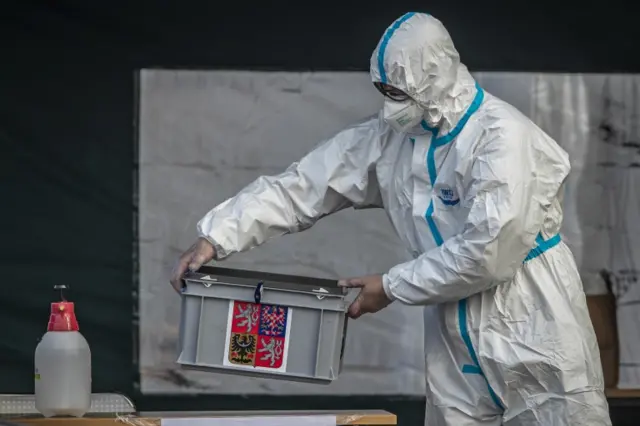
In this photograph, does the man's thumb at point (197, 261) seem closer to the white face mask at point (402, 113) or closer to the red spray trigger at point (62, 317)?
the red spray trigger at point (62, 317)

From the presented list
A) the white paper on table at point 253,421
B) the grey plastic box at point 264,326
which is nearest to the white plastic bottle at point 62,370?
the grey plastic box at point 264,326

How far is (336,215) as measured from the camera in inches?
174

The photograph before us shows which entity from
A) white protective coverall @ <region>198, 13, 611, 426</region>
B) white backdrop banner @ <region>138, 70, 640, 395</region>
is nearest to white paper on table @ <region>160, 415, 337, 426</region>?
white protective coverall @ <region>198, 13, 611, 426</region>

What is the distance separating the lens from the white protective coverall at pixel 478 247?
3223 mm

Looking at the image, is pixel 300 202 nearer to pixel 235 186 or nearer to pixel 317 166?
pixel 317 166

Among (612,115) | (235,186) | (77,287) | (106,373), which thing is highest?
(612,115)

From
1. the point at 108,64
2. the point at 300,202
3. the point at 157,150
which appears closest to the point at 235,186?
the point at 157,150

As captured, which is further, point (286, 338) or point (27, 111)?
point (27, 111)

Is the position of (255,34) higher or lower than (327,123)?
higher

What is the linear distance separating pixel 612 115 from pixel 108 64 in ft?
5.54

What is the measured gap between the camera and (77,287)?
4.36 meters

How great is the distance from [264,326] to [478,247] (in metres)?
0.55

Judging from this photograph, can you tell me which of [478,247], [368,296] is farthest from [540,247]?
[368,296]

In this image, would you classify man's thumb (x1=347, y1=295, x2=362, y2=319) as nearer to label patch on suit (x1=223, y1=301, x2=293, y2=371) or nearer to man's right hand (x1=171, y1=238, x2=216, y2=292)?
label patch on suit (x1=223, y1=301, x2=293, y2=371)
